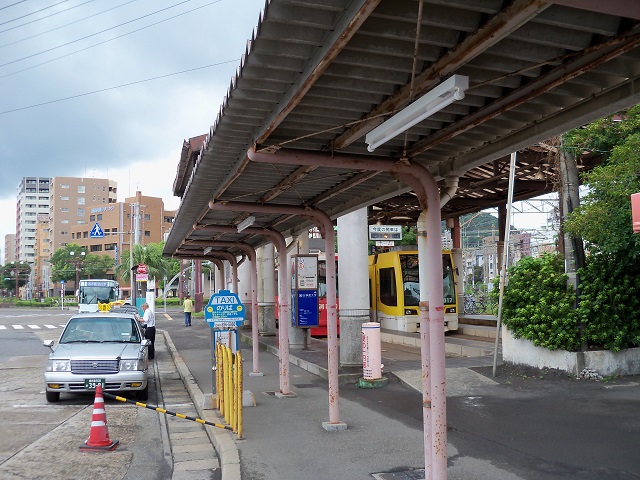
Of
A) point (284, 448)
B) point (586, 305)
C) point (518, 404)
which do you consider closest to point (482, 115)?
point (284, 448)

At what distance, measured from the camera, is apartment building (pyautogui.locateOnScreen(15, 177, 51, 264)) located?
163750mm

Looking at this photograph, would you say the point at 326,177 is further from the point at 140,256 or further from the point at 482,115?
the point at 140,256

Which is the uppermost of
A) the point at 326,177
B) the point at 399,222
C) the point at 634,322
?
the point at 399,222

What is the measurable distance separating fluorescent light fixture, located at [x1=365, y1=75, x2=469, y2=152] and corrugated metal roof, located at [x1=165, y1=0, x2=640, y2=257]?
18 cm

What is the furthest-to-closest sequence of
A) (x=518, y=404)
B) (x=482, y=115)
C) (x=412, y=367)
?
1. (x=412, y=367)
2. (x=518, y=404)
3. (x=482, y=115)

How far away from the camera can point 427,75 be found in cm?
448

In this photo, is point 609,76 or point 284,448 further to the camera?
point 284,448

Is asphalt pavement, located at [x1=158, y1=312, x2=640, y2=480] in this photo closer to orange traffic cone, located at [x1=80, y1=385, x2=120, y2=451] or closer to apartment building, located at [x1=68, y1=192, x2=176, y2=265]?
orange traffic cone, located at [x1=80, y1=385, x2=120, y2=451]

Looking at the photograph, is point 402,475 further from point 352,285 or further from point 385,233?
point 385,233

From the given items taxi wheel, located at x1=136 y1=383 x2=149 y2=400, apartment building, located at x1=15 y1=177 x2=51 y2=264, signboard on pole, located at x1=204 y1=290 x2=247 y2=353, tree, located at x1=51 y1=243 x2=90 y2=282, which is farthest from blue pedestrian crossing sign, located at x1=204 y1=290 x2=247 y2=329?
apartment building, located at x1=15 y1=177 x2=51 y2=264

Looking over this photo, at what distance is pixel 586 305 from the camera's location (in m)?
11.7

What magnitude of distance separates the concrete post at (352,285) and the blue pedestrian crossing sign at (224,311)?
3.30m

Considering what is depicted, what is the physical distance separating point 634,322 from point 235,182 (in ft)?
27.4

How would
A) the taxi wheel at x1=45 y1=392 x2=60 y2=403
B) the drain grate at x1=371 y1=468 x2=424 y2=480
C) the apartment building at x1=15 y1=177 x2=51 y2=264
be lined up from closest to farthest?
the drain grate at x1=371 y1=468 x2=424 y2=480
the taxi wheel at x1=45 y1=392 x2=60 y2=403
the apartment building at x1=15 y1=177 x2=51 y2=264
